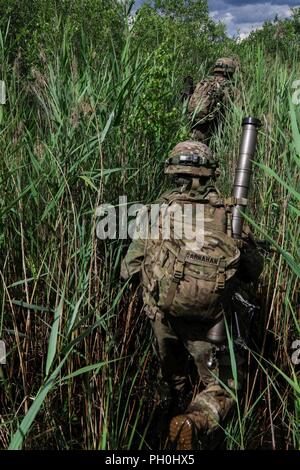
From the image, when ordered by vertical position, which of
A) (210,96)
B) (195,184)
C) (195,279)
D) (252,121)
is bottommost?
(195,279)

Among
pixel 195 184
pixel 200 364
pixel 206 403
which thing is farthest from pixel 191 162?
pixel 206 403

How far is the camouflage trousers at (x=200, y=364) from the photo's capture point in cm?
174

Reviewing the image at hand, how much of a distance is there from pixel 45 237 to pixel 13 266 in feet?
0.54

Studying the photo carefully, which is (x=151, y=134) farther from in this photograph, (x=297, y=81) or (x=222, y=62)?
(x=222, y=62)

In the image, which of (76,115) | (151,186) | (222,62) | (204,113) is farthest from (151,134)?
(222,62)

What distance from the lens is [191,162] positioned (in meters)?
1.97

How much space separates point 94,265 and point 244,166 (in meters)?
0.77

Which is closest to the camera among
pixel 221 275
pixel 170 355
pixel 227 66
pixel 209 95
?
pixel 221 275

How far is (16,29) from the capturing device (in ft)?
15.8

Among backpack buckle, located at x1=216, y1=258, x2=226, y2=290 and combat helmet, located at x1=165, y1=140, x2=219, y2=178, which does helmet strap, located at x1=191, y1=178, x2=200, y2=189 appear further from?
backpack buckle, located at x1=216, y1=258, x2=226, y2=290

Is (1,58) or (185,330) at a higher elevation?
(1,58)

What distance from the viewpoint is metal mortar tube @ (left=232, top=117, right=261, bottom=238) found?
190 cm

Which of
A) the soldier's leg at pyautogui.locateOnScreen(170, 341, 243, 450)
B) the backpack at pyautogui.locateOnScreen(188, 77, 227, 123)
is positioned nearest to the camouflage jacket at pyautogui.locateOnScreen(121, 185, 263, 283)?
the soldier's leg at pyautogui.locateOnScreen(170, 341, 243, 450)

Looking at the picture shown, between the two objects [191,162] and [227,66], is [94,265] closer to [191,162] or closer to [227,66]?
[191,162]
